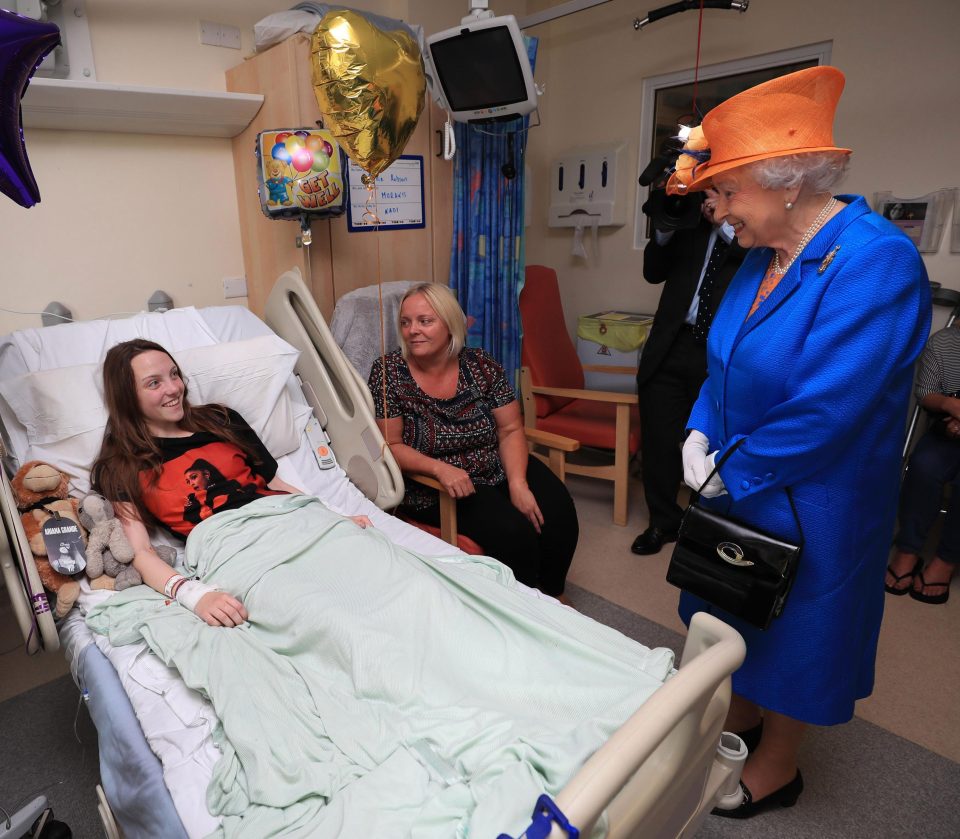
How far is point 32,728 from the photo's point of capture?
6.34ft

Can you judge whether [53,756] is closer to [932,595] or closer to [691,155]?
[691,155]

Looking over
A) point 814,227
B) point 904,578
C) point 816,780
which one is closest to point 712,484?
point 814,227

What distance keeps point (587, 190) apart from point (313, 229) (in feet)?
6.30

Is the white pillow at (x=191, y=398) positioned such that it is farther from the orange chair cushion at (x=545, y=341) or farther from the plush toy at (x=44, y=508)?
the orange chair cushion at (x=545, y=341)

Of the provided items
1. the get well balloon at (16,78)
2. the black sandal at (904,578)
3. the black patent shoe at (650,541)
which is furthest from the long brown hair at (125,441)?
the black sandal at (904,578)

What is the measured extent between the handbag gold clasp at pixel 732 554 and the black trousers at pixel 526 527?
77cm

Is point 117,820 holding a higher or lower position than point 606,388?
lower

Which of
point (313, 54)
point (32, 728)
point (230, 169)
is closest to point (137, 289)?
point (230, 169)

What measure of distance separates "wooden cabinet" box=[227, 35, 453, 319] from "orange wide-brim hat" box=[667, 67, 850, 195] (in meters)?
1.51

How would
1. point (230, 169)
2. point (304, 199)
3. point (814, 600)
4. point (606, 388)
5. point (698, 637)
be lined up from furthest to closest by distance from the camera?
1. point (606, 388)
2. point (230, 169)
3. point (304, 199)
4. point (814, 600)
5. point (698, 637)

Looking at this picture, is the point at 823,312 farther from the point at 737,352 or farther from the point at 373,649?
the point at 373,649

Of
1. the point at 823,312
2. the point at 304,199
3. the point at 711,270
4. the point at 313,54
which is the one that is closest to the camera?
the point at 823,312

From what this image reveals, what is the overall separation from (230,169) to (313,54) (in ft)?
3.51

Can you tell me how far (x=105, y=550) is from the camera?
5.41 feet
